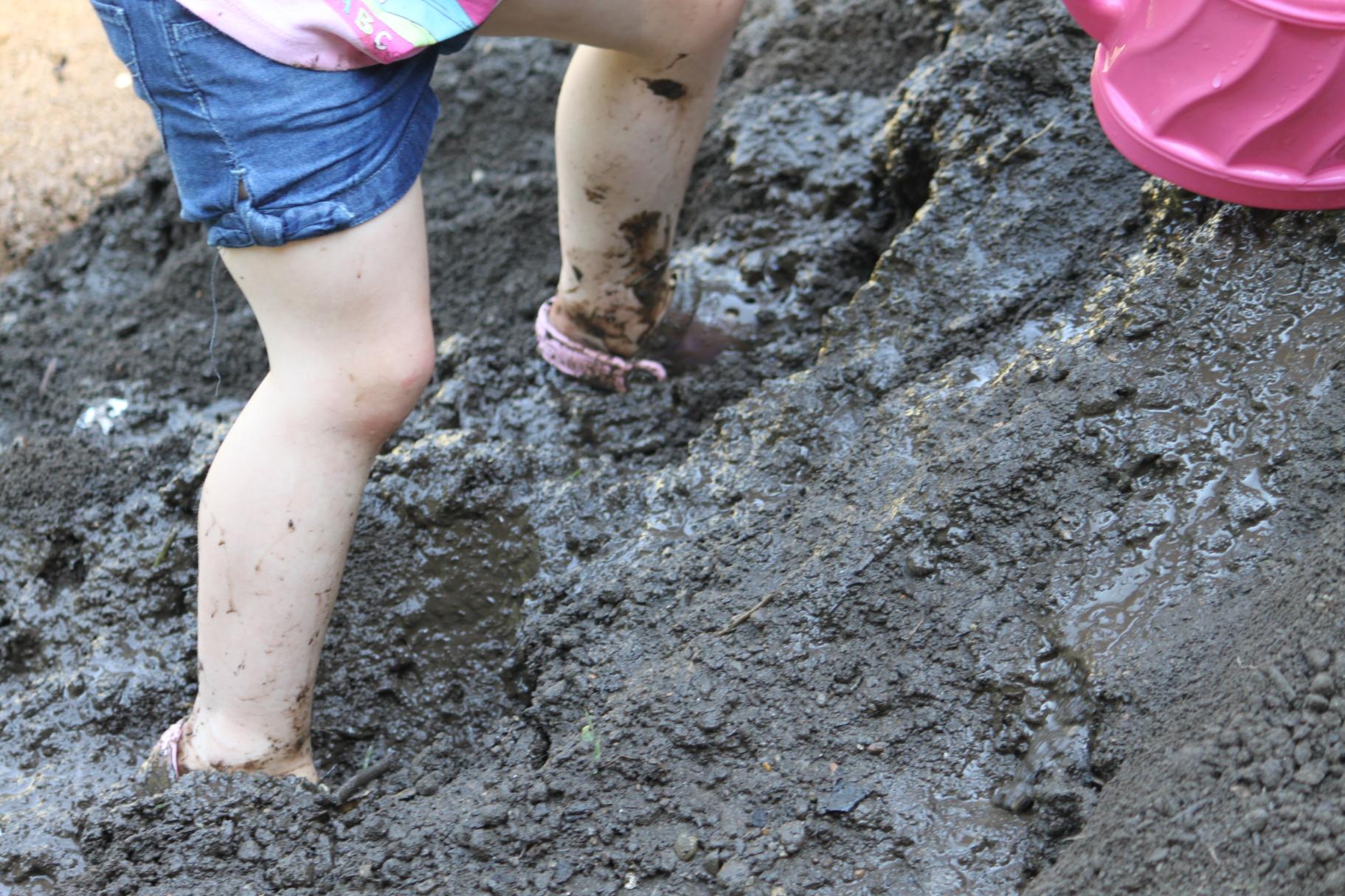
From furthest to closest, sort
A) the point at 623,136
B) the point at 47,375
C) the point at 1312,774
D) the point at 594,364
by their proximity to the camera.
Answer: the point at 47,375, the point at 594,364, the point at 623,136, the point at 1312,774

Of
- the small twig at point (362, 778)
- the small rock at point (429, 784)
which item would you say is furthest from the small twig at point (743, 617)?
the small twig at point (362, 778)

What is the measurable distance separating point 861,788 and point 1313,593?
51cm

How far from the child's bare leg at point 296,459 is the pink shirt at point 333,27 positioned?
0.18 metres

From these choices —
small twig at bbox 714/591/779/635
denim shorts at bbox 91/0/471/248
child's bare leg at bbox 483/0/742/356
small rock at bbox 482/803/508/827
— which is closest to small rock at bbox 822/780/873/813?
small twig at bbox 714/591/779/635

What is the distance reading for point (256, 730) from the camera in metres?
1.47

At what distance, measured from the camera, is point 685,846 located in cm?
126

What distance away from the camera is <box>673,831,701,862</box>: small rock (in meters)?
1.26

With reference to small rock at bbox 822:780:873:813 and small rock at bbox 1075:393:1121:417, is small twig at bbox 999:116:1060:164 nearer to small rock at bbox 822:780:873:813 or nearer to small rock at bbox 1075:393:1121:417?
small rock at bbox 1075:393:1121:417

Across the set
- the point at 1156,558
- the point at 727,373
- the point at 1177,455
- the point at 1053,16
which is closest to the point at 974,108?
the point at 1053,16

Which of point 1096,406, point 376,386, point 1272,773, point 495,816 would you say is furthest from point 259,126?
point 1272,773

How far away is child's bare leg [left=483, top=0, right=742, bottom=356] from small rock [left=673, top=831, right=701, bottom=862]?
103 cm

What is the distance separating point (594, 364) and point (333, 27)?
97cm

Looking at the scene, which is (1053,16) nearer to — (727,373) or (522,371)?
(727,373)

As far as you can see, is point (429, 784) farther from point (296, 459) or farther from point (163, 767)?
point (296, 459)
